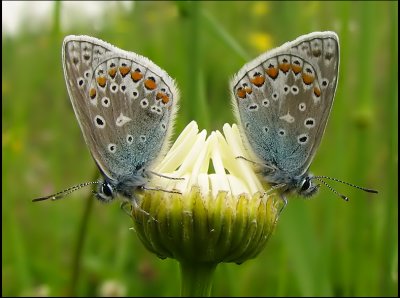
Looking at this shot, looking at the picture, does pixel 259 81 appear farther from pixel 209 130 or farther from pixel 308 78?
pixel 209 130

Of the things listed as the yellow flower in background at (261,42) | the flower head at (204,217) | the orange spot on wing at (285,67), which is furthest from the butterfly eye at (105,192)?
the yellow flower in background at (261,42)

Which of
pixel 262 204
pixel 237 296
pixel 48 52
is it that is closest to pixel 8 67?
pixel 48 52

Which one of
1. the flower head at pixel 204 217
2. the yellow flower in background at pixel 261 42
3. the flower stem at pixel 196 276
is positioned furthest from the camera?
the yellow flower in background at pixel 261 42

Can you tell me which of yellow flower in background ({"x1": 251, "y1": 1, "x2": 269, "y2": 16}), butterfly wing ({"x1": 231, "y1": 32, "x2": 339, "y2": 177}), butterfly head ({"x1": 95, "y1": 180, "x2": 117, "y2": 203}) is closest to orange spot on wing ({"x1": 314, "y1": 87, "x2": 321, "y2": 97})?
butterfly wing ({"x1": 231, "y1": 32, "x2": 339, "y2": 177})

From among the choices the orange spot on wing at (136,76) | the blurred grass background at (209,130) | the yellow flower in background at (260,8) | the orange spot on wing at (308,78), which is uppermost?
the yellow flower in background at (260,8)

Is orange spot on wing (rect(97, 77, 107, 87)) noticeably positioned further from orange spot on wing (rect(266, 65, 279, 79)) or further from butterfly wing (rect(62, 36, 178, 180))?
orange spot on wing (rect(266, 65, 279, 79))

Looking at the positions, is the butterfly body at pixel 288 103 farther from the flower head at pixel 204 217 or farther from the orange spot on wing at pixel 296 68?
the flower head at pixel 204 217

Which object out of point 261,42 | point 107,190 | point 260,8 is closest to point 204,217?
point 107,190
